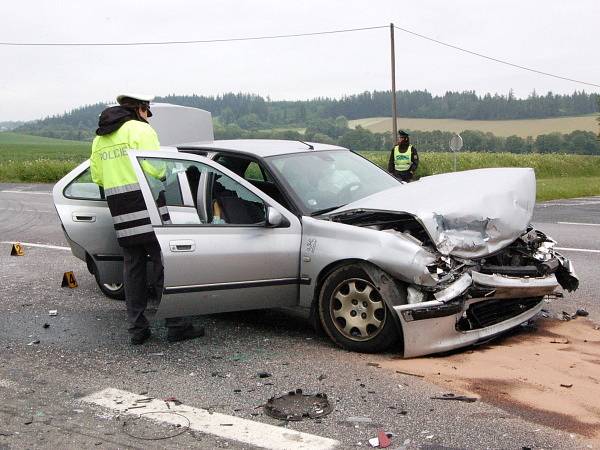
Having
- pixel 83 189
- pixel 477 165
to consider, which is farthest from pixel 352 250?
pixel 477 165

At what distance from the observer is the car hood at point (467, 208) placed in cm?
529

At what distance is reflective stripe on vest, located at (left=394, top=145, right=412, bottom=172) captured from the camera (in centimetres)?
1445

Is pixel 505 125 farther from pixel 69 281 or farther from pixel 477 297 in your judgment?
pixel 477 297

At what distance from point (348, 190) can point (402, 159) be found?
8508 mm

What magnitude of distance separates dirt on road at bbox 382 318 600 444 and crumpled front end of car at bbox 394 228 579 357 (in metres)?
0.15

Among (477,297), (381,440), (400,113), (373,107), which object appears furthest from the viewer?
(373,107)

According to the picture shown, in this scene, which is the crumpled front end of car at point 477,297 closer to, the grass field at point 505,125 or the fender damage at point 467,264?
the fender damage at point 467,264

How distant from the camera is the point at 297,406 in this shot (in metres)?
4.34

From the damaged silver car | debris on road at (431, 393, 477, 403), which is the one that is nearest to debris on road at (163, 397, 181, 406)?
the damaged silver car

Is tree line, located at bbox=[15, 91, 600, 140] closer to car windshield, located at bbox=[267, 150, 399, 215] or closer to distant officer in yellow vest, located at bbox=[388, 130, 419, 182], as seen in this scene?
distant officer in yellow vest, located at bbox=[388, 130, 419, 182]

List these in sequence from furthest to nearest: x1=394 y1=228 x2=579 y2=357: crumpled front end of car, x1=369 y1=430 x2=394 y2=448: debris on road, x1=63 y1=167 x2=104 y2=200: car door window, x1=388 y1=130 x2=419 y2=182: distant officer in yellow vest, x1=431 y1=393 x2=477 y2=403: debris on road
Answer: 1. x1=388 y1=130 x2=419 y2=182: distant officer in yellow vest
2. x1=63 y1=167 x2=104 y2=200: car door window
3. x1=394 y1=228 x2=579 y2=357: crumpled front end of car
4. x1=431 y1=393 x2=477 y2=403: debris on road
5. x1=369 y1=430 x2=394 y2=448: debris on road

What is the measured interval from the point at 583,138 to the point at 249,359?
59450 millimetres

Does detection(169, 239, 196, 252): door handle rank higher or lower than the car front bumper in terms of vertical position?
higher

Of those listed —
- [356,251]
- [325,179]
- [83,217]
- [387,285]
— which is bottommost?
[387,285]
